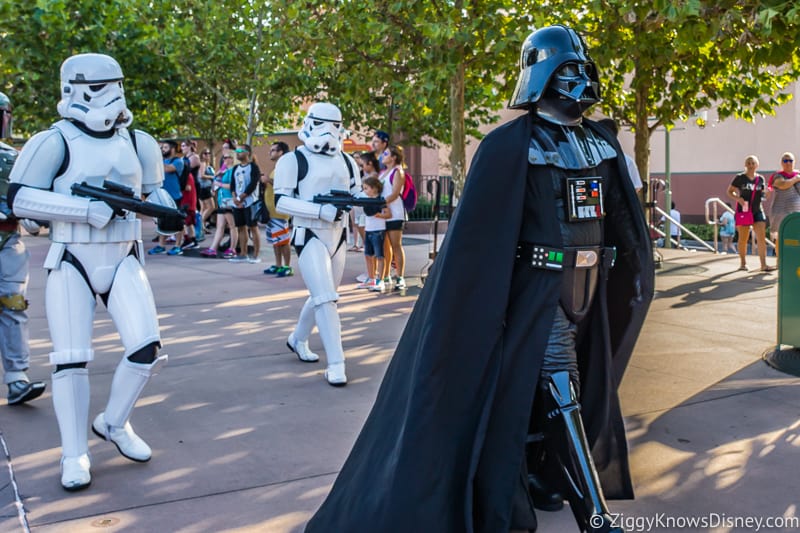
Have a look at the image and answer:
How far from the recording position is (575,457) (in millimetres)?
3256

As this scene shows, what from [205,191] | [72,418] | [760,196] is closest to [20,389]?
[72,418]

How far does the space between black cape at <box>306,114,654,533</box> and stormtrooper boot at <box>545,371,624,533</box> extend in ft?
0.48

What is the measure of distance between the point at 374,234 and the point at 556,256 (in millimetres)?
8193

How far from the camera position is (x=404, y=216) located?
453 inches

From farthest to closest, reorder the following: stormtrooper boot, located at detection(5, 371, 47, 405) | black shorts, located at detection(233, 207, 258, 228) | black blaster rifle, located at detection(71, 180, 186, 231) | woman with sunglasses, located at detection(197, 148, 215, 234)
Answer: woman with sunglasses, located at detection(197, 148, 215, 234) < black shorts, located at detection(233, 207, 258, 228) < stormtrooper boot, located at detection(5, 371, 47, 405) < black blaster rifle, located at detection(71, 180, 186, 231)

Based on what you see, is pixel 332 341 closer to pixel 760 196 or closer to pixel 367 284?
pixel 367 284

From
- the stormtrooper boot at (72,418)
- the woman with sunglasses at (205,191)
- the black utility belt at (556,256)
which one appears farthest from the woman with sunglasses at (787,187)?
the woman with sunglasses at (205,191)

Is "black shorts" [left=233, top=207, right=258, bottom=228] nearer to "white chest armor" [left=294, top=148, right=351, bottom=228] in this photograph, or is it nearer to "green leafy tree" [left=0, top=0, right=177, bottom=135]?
"green leafy tree" [left=0, top=0, right=177, bottom=135]

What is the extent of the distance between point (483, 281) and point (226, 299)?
25.7 ft

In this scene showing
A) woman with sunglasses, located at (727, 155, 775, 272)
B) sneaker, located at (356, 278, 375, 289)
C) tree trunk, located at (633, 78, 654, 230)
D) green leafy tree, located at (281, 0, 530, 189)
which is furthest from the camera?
tree trunk, located at (633, 78, 654, 230)

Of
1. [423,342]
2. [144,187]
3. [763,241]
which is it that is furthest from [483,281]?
[763,241]

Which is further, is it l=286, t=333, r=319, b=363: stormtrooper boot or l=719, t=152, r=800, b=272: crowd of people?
l=719, t=152, r=800, b=272: crowd of people

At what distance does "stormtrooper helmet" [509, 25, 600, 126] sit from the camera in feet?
11.1

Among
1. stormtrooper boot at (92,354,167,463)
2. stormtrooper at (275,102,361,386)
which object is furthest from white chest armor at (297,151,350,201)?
stormtrooper boot at (92,354,167,463)
